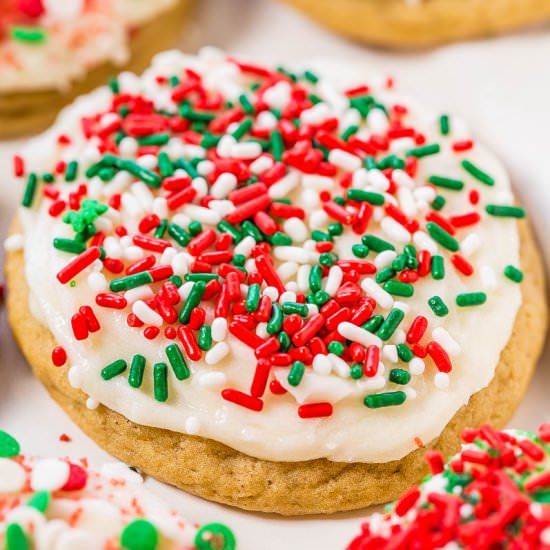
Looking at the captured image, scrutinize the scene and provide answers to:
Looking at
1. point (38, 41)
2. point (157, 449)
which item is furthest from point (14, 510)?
point (38, 41)

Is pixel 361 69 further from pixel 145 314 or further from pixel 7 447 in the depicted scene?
pixel 7 447

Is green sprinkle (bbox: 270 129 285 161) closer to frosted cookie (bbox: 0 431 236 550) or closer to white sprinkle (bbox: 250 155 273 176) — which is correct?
white sprinkle (bbox: 250 155 273 176)

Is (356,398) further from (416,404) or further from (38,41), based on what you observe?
(38,41)

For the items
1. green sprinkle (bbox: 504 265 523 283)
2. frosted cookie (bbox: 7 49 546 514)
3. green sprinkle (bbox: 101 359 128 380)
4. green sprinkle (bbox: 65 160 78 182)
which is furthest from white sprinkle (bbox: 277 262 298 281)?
green sprinkle (bbox: 65 160 78 182)

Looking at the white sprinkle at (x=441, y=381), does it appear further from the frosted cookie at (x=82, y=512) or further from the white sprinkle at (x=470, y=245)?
the frosted cookie at (x=82, y=512)

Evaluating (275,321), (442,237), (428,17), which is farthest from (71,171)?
(428,17)

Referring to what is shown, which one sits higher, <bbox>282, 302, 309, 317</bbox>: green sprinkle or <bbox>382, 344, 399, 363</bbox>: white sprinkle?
<bbox>282, 302, 309, 317</bbox>: green sprinkle
